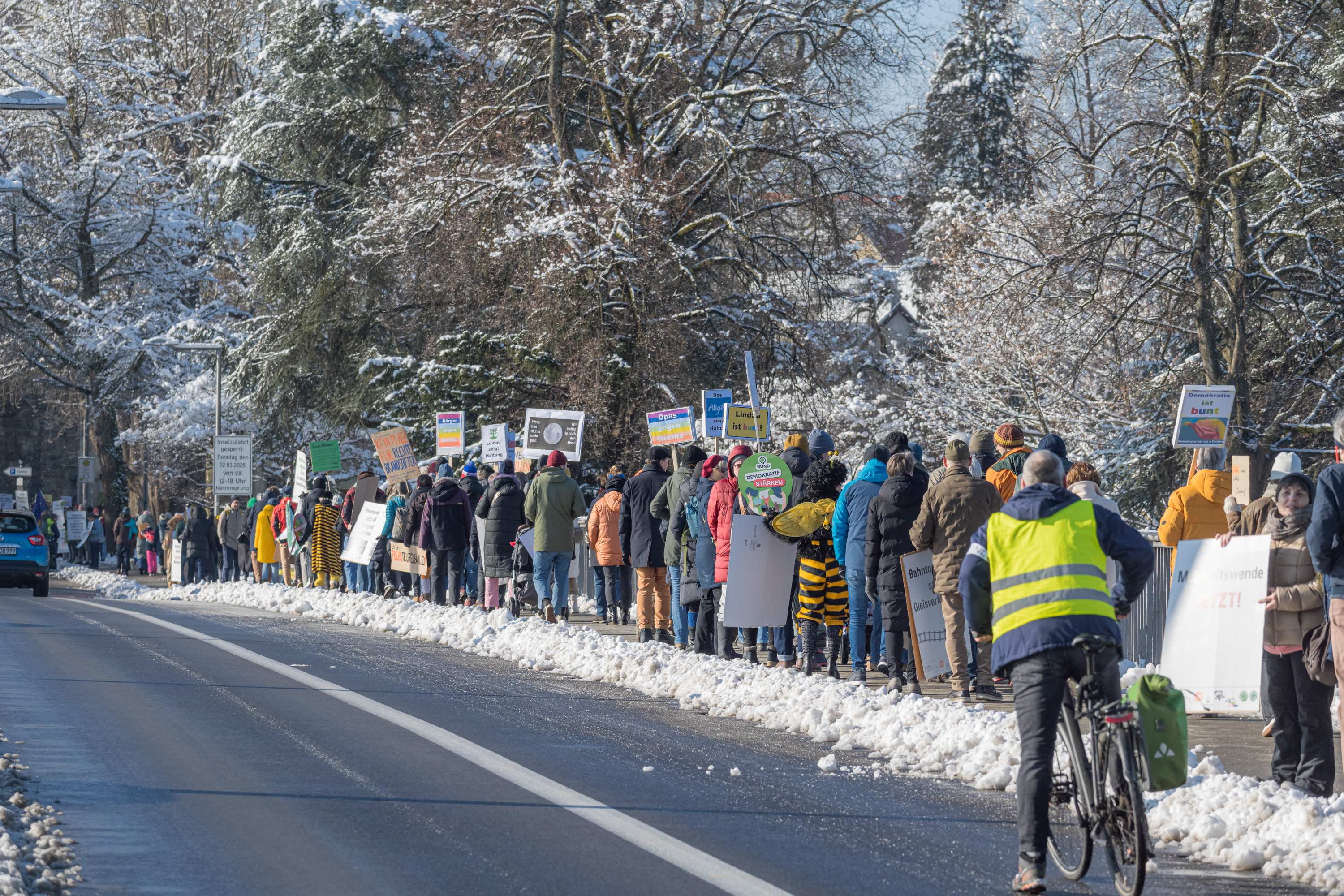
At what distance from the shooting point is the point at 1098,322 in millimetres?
27484

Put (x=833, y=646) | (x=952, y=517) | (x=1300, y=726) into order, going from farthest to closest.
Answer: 1. (x=833, y=646)
2. (x=952, y=517)
3. (x=1300, y=726)

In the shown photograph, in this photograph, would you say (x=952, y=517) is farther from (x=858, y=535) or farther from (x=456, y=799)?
(x=456, y=799)

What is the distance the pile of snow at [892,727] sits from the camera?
6.62 m

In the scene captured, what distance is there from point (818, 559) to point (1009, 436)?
1864 mm

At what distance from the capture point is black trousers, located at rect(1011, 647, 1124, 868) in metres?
5.99

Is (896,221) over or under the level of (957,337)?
over

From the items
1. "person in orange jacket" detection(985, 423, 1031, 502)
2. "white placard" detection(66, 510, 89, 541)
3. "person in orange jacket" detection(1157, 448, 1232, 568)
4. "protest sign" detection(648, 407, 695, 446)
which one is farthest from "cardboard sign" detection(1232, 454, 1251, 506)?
"white placard" detection(66, 510, 89, 541)

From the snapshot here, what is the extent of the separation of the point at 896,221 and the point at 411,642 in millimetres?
18077

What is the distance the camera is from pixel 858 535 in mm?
12133

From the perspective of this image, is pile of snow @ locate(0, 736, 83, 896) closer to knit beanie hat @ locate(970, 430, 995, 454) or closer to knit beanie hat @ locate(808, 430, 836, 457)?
knit beanie hat @ locate(808, 430, 836, 457)

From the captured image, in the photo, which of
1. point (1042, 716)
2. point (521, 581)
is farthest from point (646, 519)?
point (1042, 716)

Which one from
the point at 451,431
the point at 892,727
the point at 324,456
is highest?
the point at 451,431

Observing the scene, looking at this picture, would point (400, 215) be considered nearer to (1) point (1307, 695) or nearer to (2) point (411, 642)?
(2) point (411, 642)

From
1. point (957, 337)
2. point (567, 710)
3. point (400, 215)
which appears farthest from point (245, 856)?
point (957, 337)
